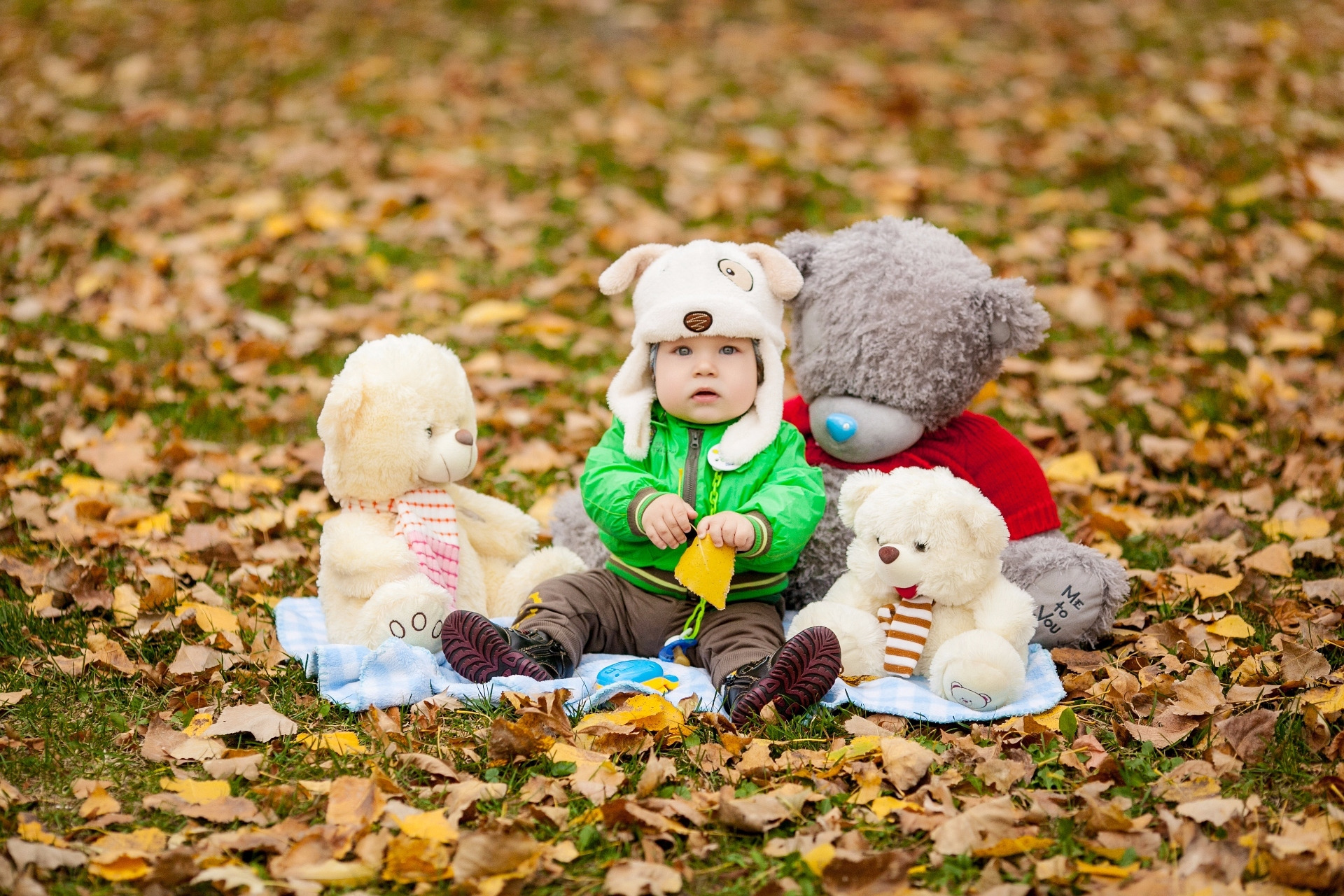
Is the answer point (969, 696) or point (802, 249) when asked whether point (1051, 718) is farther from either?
point (802, 249)

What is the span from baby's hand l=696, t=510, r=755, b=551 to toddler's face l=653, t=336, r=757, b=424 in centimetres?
34

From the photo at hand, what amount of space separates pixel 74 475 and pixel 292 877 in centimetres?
270

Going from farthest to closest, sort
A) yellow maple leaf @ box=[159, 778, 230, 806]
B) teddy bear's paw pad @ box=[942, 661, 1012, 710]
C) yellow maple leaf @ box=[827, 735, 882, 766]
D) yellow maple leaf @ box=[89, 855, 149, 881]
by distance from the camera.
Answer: teddy bear's paw pad @ box=[942, 661, 1012, 710]
yellow maple leaf @ box=[827, 735, 882, 766]
yellow maple leaf @ box=[159, 778, 230, 806]
yellow maple leaf @ box=[89, 855, 149, 881]

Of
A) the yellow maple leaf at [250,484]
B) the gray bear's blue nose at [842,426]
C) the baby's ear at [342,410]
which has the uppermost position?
the baby's ear at [342,410]

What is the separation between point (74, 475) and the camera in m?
4.60

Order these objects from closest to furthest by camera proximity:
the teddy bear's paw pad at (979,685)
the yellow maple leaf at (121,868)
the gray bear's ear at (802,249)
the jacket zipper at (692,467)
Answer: the yellow maple leaf at (121,868), the teddy bear's paw pad at (979,685), the jacket zipper at (692,467), the gray bear's ear at (802,249)

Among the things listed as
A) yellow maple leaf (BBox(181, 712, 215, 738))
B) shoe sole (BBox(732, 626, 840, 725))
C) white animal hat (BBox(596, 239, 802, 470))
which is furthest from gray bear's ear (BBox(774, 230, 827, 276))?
yellow maple leaf (BBox(181, 712, 215, 738))

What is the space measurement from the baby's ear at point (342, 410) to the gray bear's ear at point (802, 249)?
1.33 meters

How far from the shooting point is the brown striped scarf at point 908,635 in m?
3.31

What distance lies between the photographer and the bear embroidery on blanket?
343 centimetres

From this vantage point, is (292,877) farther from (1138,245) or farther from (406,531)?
(1138,245)

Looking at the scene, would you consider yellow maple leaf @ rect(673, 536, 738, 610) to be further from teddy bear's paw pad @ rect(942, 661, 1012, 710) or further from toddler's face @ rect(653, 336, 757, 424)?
teddy bear's paw pad @ rect(942, 661, 1012, 710)

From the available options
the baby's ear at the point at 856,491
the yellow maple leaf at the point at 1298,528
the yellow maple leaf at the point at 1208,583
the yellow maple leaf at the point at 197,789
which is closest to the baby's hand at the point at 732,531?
the baby's ear at the point at 856,491

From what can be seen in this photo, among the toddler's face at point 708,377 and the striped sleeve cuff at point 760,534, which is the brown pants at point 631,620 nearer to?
the striped sleeve cuff at point 760,534
